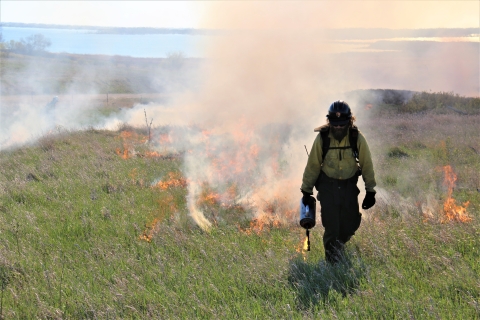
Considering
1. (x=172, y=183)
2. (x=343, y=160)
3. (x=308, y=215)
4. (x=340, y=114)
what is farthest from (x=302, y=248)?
(x=172, y=183)

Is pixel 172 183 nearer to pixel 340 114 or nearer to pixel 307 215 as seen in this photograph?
pixel 307 215

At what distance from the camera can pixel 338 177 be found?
4.96 meters

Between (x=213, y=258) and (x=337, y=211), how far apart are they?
1453 millimetres

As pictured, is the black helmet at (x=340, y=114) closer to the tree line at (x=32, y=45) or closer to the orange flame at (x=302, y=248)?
the orange flame at (x=302, y=248)

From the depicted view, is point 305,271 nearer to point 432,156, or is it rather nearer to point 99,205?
point 99,205

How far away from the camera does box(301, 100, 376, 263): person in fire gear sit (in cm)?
491

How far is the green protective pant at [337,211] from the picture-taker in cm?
496

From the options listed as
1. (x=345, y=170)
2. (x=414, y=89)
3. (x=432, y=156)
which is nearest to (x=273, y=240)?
(x=345, y=170)

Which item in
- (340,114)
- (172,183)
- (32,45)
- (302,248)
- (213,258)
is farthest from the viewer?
(32,45)

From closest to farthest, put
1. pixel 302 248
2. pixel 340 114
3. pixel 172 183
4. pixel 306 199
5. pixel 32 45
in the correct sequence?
pixel 340 114
pixel 306 199
pixel 302 248
pixel 172 183
pixel 32 45

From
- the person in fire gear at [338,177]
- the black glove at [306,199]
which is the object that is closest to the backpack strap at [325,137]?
the person in fire gear at [338,177]

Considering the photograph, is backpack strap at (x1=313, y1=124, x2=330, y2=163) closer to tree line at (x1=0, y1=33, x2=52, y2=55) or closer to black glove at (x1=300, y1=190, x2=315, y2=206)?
black glove at (x1=300, y1=190, x2=315, y2=206)

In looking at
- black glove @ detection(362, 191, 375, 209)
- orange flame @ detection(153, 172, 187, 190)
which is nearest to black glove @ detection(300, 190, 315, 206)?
black glove @ detection(362, 191, 375, 209)

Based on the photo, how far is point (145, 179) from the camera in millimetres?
9461
